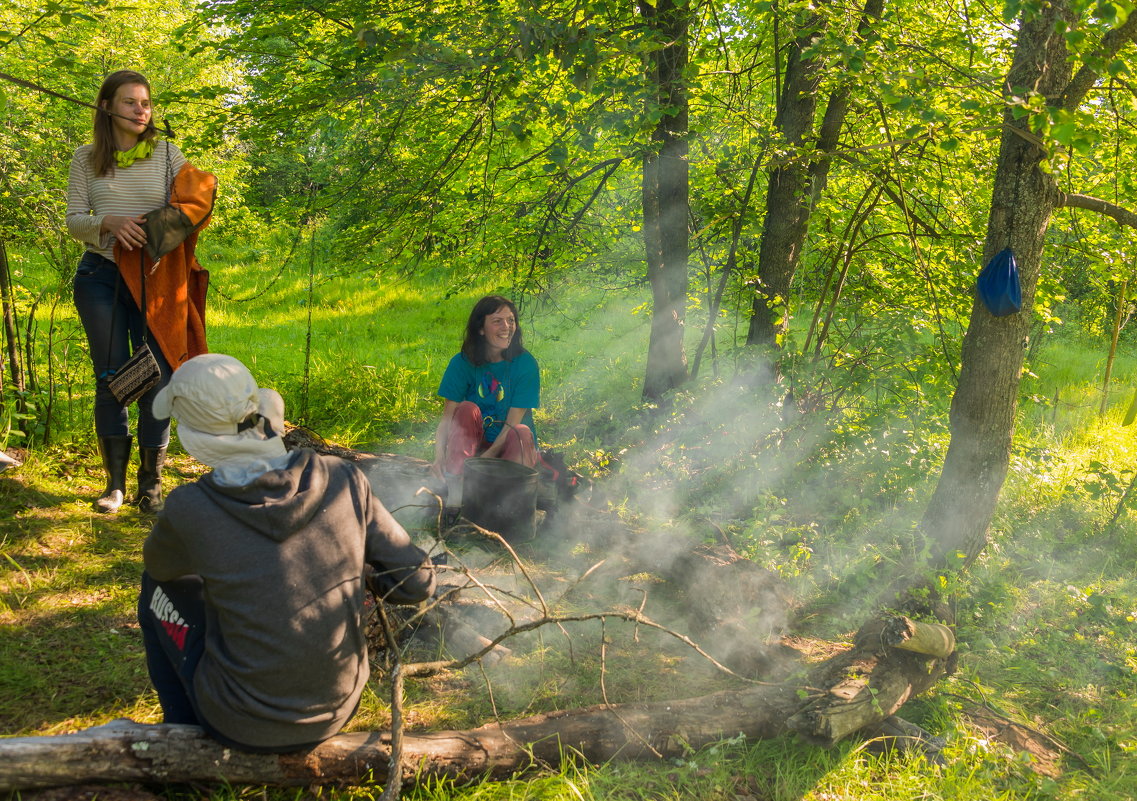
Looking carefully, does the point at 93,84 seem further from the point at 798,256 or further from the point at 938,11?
the point at 938,11

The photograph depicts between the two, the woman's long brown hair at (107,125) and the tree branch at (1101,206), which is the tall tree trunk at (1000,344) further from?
the woman's long brown hair at (107,125)

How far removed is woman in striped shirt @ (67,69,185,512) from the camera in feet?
11.5

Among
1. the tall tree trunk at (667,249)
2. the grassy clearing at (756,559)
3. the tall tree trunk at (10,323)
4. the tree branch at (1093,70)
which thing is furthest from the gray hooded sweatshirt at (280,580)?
the tall tree trunk at (667,249)

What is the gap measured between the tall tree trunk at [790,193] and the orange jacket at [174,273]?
3.58 m

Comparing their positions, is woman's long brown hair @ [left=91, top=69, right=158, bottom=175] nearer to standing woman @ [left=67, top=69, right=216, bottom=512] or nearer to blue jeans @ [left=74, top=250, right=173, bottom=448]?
standing woman @ [left=67, top=69, right=216, bottom=512]

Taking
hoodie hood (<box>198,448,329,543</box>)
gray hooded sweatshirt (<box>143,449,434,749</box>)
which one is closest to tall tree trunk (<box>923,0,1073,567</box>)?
gray hooded sweatshirt (<box>143,449,434,749</box>)

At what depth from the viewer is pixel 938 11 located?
6.02 metres

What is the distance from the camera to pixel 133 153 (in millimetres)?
3568

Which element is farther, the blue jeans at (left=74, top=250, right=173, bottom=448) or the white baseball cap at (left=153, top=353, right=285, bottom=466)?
the blue jeans at (left=74, top=250, right=173, bottom=448)

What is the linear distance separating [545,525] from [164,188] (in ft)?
8.54

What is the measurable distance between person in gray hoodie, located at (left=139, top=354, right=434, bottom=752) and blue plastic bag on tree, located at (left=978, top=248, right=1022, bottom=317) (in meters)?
2.95

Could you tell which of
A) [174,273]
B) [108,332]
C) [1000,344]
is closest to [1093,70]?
[1000,344]

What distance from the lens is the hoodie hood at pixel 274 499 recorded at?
184 cm

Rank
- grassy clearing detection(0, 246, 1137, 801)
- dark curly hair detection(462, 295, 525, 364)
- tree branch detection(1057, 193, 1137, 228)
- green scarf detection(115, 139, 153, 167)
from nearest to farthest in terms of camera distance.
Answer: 1. grassy clearing detection(0, 246, 1137, 801)
2. green scarf detection(115, 139, 153, 167)
3. tree branch detection(1057, 193, 1137, 228)
4. dark curly hair detection(462, 295, 525, 364)
